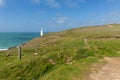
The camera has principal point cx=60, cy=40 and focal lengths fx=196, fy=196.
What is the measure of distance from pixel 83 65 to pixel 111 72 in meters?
2.75

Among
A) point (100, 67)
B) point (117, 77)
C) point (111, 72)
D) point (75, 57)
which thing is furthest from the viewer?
point (75, 57)

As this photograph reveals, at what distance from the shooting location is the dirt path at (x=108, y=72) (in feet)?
52.2

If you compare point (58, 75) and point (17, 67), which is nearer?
point (58, 75)

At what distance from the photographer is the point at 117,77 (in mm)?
16031

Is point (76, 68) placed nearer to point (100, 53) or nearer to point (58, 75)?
point (58, 75)

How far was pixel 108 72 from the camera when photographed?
683 inches

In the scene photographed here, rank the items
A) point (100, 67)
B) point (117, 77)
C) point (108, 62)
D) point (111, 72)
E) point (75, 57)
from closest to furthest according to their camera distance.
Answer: point (117, 77) < point (111, 72) < point (100, 67) < point (108, 62) < point (75, 57)

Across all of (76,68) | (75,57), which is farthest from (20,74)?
(75,57)

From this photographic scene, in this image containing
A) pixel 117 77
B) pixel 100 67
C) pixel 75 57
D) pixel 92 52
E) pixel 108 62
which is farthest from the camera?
pixel 92 52

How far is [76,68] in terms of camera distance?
17719 millimetres

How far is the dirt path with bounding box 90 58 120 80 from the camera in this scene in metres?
15.9

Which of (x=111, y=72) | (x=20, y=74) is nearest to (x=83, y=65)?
(x=111, y=72)

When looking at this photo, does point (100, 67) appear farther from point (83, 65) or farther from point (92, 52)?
point (92, 52)

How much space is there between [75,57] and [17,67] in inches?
275
